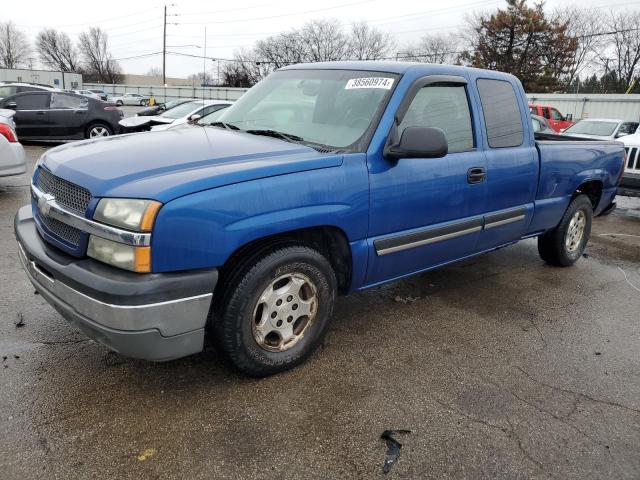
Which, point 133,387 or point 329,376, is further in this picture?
point 329,376

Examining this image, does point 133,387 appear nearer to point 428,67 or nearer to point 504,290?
point 428,67

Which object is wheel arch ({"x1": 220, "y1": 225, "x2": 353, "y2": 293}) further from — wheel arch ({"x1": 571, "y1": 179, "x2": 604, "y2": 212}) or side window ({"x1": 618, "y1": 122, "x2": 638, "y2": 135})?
side window ({"x1": 618, "y1": 122, "x2": 638, "y2": 135})

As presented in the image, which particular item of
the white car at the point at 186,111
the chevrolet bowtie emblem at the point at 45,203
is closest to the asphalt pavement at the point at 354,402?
the chevrolet bowtie emblem at the point at 45,203

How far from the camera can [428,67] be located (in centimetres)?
365

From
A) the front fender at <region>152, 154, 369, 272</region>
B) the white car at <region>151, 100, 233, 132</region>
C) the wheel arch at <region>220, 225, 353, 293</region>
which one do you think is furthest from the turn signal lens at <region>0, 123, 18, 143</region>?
the front fender at <region>152, 154, 369, 272</region>

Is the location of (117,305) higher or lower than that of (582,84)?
lower

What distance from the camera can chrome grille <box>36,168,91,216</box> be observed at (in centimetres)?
255

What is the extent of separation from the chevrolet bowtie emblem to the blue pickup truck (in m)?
0.02

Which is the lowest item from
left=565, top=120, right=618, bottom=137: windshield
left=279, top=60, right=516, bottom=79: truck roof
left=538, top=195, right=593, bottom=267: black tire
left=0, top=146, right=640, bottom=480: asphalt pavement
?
left=0, top=146, right=640, bottom=480: asphalt pavement

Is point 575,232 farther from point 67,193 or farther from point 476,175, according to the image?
point 67,193

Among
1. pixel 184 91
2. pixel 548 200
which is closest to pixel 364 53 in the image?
pixel 184 91

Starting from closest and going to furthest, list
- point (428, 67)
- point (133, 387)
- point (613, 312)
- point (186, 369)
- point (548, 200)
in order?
point (133, 387) → point (186, 369) → point (428, 67) → point (613, 312) → point (548, 200)

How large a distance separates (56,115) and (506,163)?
39.8 feet

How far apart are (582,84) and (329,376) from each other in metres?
58.7
